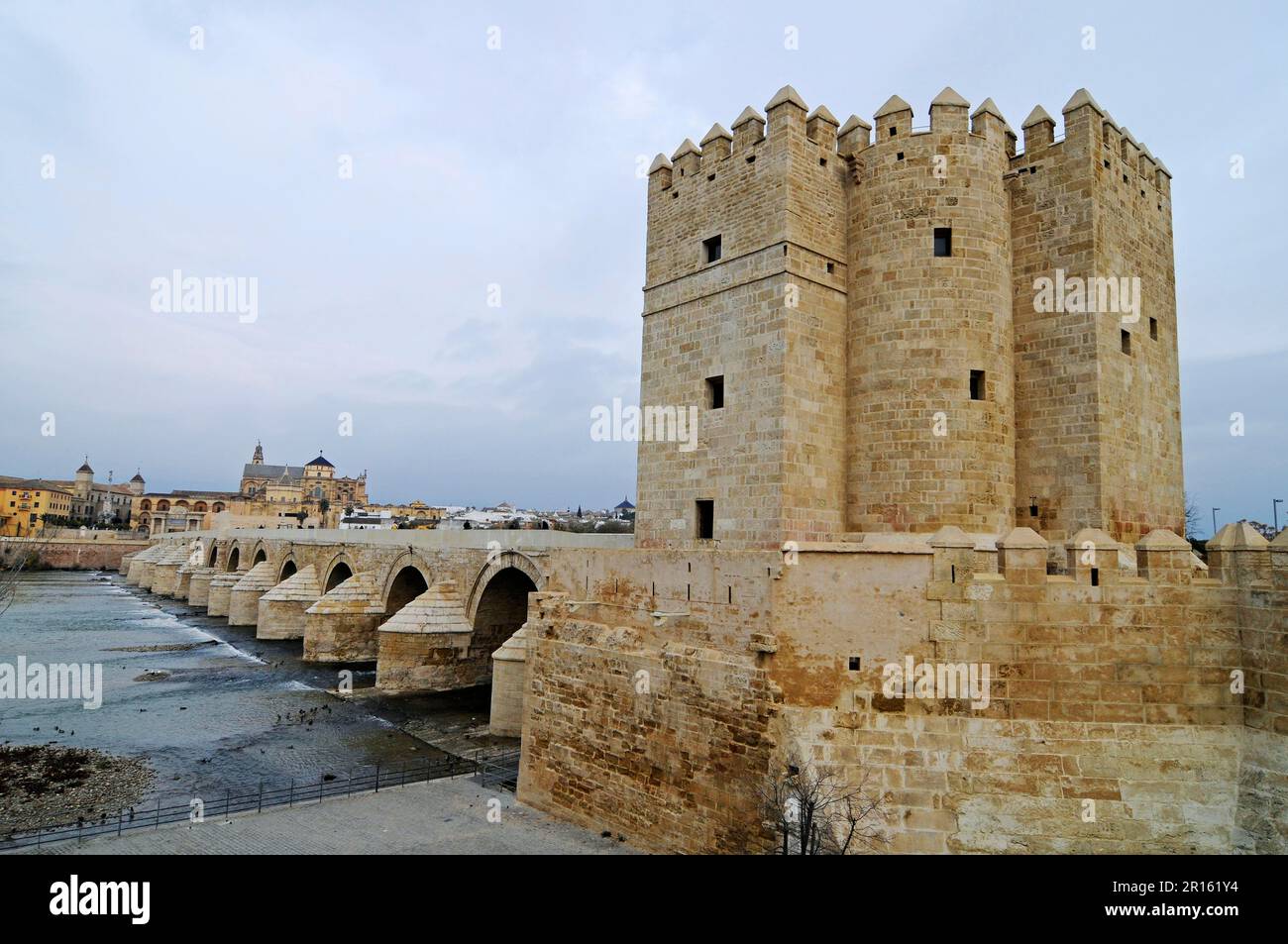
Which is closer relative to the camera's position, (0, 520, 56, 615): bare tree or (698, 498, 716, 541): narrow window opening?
(698, 498, 716, 541): narrow window opening

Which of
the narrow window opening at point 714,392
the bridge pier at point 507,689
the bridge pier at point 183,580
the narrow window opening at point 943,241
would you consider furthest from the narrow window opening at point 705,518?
the bridge pier at point 183,580

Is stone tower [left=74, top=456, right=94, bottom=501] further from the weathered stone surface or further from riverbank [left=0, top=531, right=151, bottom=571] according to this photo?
the weathered stone surface

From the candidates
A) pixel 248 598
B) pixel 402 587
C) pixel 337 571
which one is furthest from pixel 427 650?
pixel 248 598

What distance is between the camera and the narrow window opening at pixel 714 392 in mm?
13617

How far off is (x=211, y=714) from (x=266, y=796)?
10.8 meters

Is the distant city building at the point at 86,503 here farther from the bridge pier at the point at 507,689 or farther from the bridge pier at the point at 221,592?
the bridge pier at the point at 507,689

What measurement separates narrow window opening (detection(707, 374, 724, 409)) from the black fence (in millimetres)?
→ 8580

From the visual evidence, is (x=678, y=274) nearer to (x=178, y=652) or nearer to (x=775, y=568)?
(x=775, y=568)

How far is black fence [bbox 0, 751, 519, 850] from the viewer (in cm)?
1308

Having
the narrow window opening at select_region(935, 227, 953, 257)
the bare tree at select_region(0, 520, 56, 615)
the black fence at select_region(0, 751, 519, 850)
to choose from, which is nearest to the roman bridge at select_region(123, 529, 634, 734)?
the black fence at select_region(0, 751, 519, 850)

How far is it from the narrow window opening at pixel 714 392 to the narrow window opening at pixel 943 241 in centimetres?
445

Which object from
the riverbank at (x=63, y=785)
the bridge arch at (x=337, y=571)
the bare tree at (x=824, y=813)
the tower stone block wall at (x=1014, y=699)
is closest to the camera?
the tower stone block wall at (x=1014, y=699)

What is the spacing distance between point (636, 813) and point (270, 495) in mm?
130574

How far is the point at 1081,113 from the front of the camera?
40.8ft
